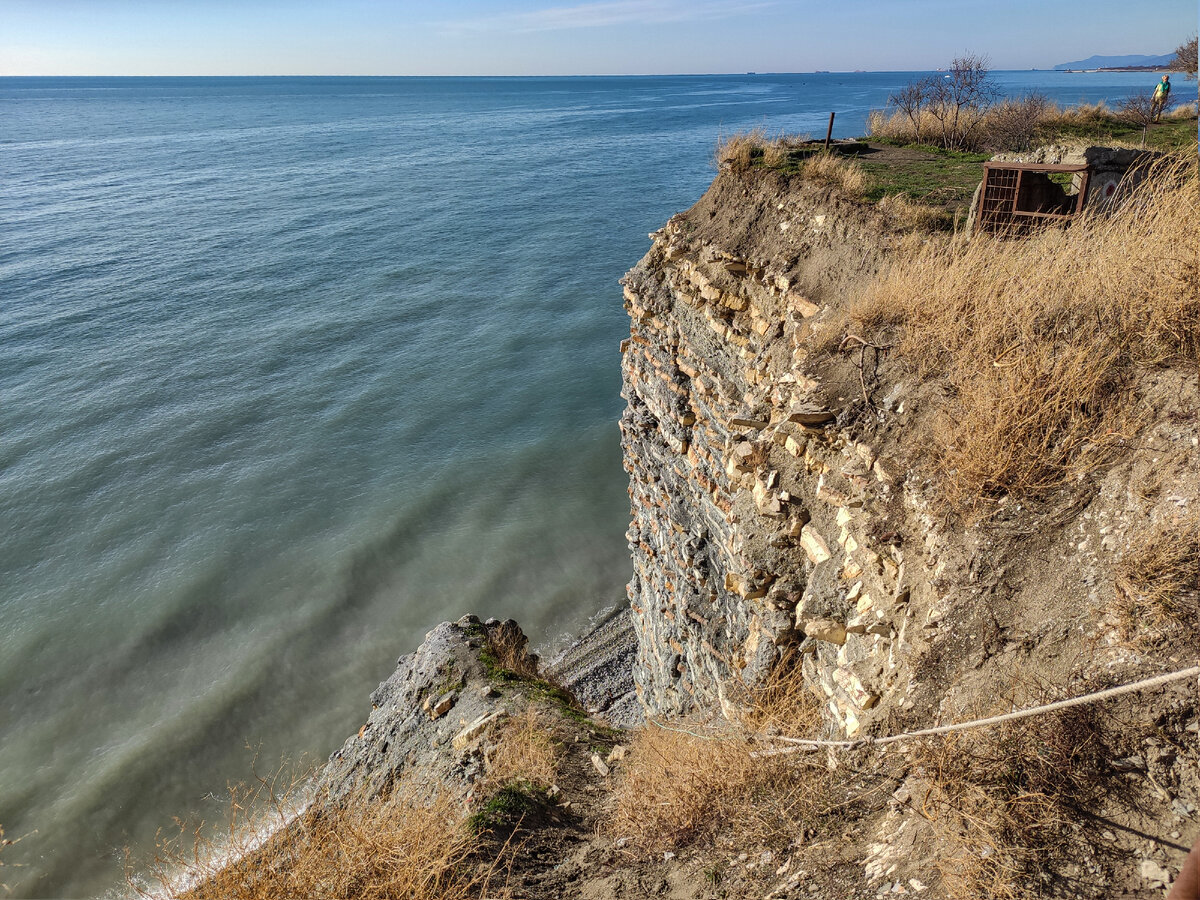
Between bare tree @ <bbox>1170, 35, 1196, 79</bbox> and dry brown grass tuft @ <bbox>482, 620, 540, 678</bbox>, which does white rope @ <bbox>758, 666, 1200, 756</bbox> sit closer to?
dry brown grass tuft @ <bbox>482, 620, 540, 678</bbox>

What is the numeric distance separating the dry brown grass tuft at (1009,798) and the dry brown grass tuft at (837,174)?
22.5 ft

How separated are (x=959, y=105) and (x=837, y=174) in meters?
9.50

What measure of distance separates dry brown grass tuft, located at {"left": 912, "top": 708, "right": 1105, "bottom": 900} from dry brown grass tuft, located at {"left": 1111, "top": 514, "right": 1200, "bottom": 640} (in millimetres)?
555

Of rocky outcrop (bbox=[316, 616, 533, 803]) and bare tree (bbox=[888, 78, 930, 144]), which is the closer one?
rocky outcrop (bbox=[316, 616, 533, 803])

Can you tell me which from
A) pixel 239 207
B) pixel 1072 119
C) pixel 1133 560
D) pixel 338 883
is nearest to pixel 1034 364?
pixel 1133 560

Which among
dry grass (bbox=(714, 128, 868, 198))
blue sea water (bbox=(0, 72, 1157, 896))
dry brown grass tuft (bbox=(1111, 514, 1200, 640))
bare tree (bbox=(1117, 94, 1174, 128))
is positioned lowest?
blue sea water (bbox=(0, 72, 1157, 896))

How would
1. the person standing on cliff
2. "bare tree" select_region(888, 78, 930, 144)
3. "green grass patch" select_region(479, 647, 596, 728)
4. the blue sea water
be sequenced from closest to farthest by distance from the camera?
"green grass patch" select_region(479, 647, 596, 728)
the blue sea water
"bare tree" select_region(888, 78, 930, 144)
the person standing on cliff

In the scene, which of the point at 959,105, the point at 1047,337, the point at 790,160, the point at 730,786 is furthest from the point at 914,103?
the point at 730,786

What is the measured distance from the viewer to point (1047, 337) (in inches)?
190

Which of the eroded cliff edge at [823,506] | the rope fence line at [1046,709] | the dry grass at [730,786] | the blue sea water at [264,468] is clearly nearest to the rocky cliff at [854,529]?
the eroded cliff edge at [823,506]

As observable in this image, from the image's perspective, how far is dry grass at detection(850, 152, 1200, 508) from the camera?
4273 mm

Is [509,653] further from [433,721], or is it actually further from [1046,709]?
[1046,709]

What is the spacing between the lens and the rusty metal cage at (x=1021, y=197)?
7070mm

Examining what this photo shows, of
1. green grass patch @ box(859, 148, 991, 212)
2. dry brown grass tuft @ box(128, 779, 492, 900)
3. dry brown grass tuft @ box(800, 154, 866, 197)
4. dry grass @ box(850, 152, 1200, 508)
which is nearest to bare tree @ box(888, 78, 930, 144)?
green grass patch @ box(859, 148, 991, 212)
